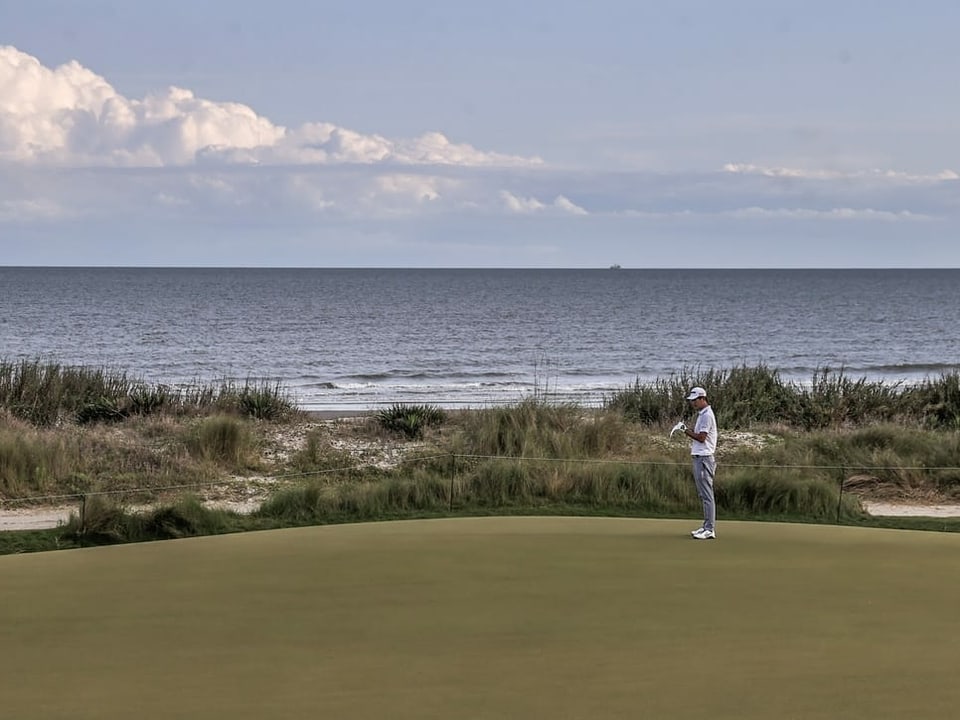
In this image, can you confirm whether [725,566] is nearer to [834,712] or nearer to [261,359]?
[834,712]

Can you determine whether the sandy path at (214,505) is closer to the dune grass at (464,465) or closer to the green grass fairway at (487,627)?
the dune grass at (464,465)

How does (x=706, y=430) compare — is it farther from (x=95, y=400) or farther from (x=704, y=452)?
(x=95, y=400)

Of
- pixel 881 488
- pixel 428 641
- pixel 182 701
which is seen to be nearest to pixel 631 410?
pixel 881 488

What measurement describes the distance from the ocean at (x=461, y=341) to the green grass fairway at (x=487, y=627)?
1207 cm

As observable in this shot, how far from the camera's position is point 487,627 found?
8.02 m

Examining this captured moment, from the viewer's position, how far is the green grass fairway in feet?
21.5

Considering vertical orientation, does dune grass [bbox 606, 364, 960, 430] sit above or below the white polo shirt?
below

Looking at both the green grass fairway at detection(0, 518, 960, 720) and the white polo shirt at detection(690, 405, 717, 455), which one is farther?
the white polo shirt at detection(690, 405, 717, 455)

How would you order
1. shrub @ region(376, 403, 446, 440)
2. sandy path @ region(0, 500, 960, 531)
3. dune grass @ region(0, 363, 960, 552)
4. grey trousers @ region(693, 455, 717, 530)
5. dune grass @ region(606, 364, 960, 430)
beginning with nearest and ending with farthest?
grey trousers @ region(693, 455, 717, 530), sandy path @ region(0, 500, 960, 531), dune grass @ region(0, 363, 960, 552), shrub @ region(376, 403, 446, 440), dune grass @ region(606, 364, 960, 430)

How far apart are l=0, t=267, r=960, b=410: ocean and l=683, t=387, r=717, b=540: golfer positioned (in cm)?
1130

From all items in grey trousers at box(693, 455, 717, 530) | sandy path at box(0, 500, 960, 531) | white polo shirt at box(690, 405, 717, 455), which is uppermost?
white polo shirt at box(690, 405, 717, 455)

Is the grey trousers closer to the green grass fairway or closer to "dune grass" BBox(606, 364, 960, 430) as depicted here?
the green grass fairway

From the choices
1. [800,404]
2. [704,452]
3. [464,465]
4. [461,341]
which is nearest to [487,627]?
[704,452]

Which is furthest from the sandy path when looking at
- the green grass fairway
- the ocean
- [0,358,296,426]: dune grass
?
the ocean
